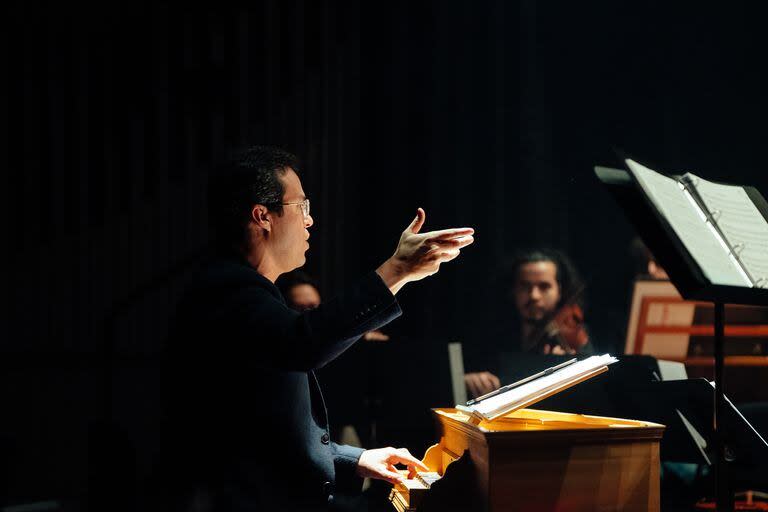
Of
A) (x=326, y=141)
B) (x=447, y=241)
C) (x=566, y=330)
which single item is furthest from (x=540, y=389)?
(x=326, y=141)

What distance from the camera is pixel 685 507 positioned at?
10.4 feet

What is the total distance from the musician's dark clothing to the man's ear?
0.14 m

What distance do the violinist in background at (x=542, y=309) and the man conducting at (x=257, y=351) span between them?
2.12 meters

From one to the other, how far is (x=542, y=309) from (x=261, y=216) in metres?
2.45

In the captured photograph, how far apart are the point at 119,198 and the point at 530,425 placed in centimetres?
418

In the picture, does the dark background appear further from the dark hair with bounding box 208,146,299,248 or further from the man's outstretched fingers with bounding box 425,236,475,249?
the man's outstretched fingers with bounding box 425,236,475,249

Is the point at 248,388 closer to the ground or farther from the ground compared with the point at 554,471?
farther from the ground

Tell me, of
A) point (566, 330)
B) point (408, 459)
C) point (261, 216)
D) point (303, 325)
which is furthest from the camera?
point (566, 330)

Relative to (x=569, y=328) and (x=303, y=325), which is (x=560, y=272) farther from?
(x=303, y=325)

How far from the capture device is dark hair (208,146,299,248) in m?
1.80

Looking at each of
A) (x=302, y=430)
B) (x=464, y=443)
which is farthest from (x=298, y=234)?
(x=464, y=443)

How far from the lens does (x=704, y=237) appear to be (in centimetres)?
158

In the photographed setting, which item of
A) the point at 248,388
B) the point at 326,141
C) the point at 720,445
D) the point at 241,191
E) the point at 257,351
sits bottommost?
the point at 720,445

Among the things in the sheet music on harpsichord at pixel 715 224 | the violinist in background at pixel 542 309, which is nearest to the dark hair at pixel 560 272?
the violinist in background at pixel 542 309
